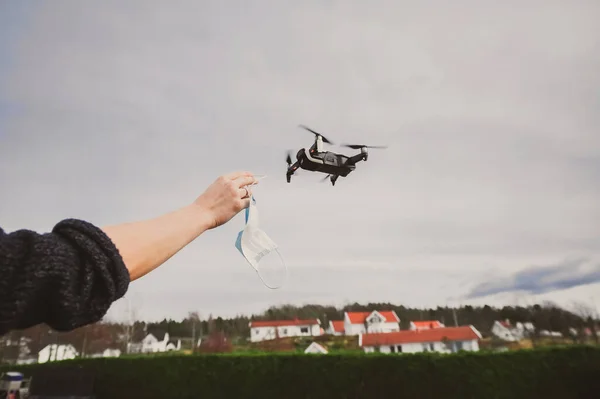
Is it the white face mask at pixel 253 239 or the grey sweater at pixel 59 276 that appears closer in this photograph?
the grey sweater at pixel 59 276

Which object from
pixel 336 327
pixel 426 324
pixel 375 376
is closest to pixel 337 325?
pixel 336 327

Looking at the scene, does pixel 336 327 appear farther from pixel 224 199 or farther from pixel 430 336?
pixel 224 199

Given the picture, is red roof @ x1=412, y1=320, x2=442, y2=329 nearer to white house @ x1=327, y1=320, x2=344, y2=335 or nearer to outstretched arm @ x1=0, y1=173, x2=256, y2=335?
white house @ x1=327, y1=320, x2=344, y2=335

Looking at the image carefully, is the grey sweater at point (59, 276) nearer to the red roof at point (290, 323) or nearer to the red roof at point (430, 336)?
the red roof at point (430, 336)

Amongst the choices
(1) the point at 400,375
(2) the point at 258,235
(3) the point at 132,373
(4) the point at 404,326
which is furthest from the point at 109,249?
(4) the point at 404,326

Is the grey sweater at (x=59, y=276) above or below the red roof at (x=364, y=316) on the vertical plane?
below

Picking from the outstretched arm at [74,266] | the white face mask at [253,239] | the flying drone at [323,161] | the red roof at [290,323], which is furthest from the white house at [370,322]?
the outstretched arm at [74,266]

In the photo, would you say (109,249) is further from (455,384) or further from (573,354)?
(573,354)
